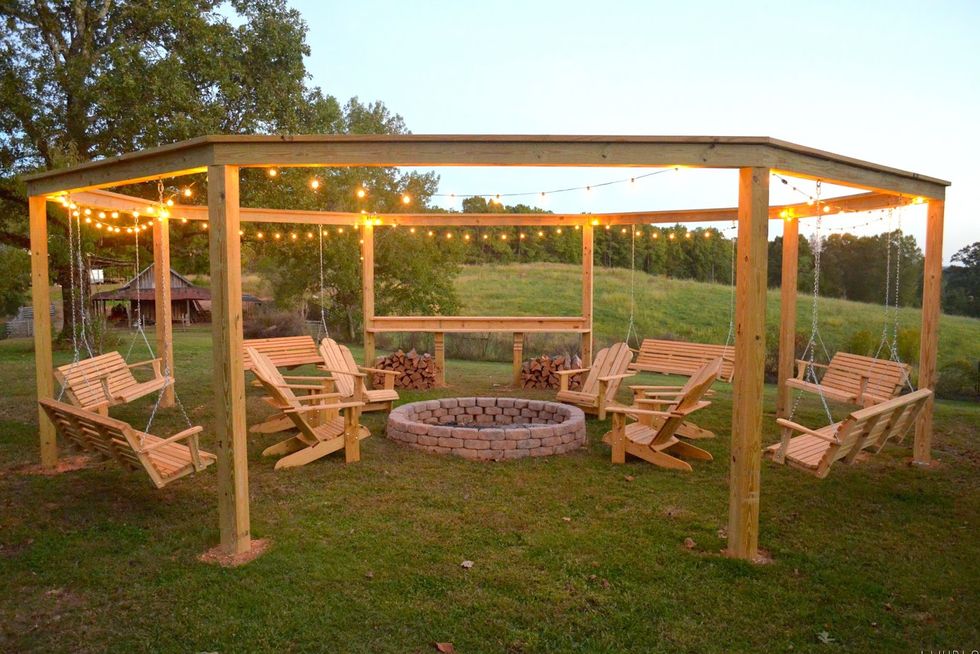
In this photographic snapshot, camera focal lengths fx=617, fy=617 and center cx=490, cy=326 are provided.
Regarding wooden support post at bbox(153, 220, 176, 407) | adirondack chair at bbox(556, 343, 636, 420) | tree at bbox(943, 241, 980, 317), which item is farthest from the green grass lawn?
tree at bbox(943, 241, 980, 317)

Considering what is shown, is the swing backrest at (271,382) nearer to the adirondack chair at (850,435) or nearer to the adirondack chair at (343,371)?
the adirondack chair at (343,371)

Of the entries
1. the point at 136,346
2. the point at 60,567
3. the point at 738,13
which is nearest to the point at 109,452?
the point at 60,567

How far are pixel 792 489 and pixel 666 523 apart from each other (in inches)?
Result: 59.1

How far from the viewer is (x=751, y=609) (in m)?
3.20

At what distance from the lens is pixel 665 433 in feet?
18.6

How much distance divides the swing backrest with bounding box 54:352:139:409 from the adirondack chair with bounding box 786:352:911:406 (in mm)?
7003

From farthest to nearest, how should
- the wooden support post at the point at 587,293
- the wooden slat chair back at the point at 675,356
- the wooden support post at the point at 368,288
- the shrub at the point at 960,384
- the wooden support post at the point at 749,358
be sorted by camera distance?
the shrub at the point at 960,384 → the wooden support post at the point at 587,293 → the wooden support post at the point at 368,288 → the wooden slat chair back at the point at 675,356 → the wooden support post at the point at 749,358

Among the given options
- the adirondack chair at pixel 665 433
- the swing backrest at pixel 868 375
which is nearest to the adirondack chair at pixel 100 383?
the adirondack chair at pixel 665 433

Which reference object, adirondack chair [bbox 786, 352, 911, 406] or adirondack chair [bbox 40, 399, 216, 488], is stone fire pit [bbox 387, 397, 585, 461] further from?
adirondack chair [bbox 786, 352, 911, 406]

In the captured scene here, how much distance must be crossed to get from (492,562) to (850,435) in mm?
2421

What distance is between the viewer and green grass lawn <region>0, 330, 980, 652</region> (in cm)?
296

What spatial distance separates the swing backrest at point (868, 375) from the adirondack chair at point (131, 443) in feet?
20.9

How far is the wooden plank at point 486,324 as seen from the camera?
9.83m

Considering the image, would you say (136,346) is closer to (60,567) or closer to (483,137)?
(60,567)
